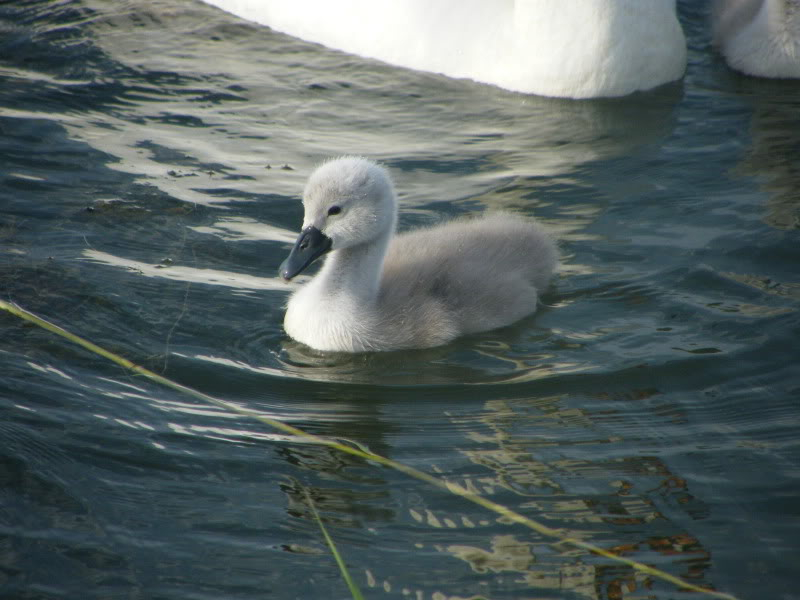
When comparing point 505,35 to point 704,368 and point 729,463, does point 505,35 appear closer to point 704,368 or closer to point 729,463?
point 704,368

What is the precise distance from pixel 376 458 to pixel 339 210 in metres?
1.11

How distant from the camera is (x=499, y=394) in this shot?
4320 mm

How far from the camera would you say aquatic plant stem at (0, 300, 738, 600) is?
3.36 meters

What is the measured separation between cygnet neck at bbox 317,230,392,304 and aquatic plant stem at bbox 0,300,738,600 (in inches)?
29.6

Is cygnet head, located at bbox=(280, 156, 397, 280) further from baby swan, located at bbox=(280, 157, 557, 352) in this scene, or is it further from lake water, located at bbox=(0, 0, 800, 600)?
lake water, located at bbox=(0, 0, 800, 600)

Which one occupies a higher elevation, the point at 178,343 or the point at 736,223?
the point at 736,223

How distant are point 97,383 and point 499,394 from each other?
145 cm

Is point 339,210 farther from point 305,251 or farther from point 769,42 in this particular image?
point 769,42

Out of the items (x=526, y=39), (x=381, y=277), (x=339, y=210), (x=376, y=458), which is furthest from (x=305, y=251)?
(x=526, y=39)

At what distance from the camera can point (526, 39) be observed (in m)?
6.86

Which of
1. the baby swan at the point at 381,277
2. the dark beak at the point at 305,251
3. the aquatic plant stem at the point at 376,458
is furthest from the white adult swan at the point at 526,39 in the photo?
the aquatic plant stem at the point at 376,458

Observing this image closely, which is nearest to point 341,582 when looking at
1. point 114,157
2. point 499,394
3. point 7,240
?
point 499,394

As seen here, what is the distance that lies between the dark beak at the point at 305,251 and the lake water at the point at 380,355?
38 cm

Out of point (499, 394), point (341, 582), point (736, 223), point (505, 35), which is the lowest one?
point (341, 582)
